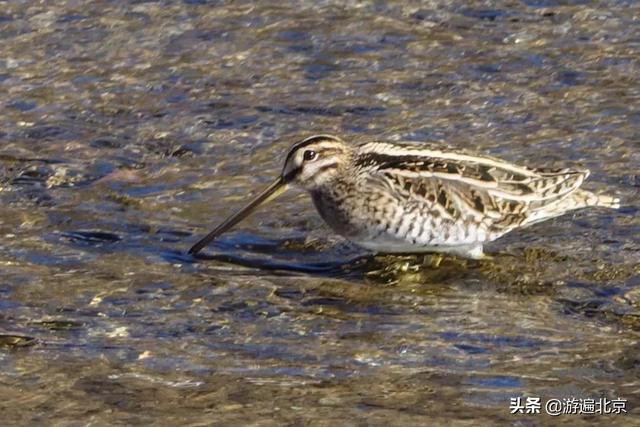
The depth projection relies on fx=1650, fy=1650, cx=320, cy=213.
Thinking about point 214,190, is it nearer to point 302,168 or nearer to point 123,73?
point 302,168

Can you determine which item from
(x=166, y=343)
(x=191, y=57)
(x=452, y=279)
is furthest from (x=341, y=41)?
(x=166, y=343)

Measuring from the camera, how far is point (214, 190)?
956 cm

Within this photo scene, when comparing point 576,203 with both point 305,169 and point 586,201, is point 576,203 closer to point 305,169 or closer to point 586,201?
point 586,201

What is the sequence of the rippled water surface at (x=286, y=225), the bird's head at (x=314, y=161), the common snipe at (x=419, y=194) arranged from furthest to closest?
1. the bird's head at (x=314, y=161)
2. the common snipe at (x=419, y=194)
3. the rippled water surface at (x=286, y=225)

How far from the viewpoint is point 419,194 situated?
28.2 ft

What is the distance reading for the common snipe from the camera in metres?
8.56

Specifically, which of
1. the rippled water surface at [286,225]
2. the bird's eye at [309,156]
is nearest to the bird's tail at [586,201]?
the rippled water surface at [286,225]

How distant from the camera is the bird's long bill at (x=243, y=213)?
8734mm

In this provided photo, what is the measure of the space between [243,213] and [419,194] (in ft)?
3.10

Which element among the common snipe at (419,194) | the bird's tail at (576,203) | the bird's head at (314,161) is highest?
the bird's head at (314,161)

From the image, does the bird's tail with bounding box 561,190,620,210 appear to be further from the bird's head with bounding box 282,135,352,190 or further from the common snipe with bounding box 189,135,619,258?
the bird's head with bounding box 282,135,352,190

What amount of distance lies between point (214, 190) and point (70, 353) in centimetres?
234

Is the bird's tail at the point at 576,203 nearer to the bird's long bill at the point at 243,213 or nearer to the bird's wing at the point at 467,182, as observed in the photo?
the bird's wing at the point at 467,182

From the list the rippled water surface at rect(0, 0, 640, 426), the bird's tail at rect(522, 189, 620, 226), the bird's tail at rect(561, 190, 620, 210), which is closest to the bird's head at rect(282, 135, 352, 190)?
the rippled water surface at rect(0, 0, 640, 426)
